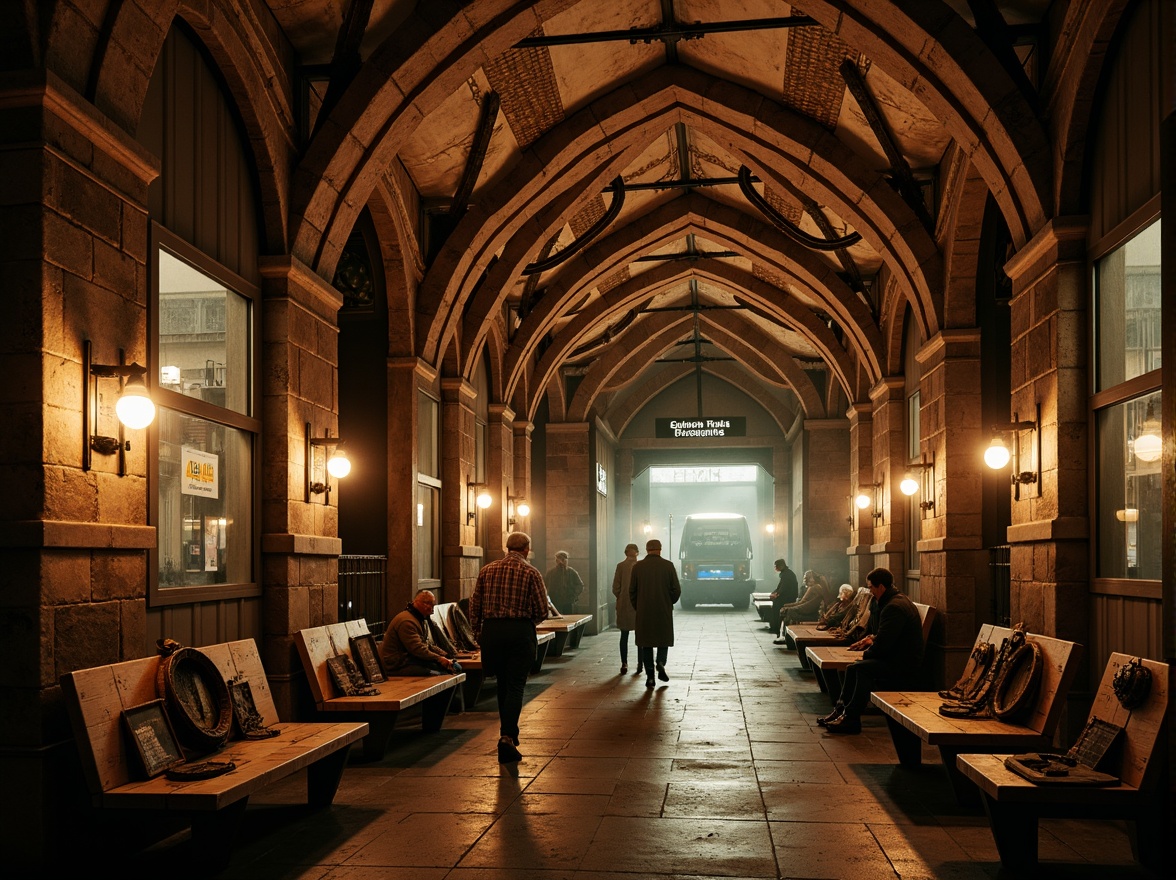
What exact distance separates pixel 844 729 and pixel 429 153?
257 inches

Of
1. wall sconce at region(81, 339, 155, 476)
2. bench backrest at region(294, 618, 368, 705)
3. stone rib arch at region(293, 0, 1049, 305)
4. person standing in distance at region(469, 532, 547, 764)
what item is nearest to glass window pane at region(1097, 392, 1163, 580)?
stone rib arch at region(293, 0, 1049, 305)

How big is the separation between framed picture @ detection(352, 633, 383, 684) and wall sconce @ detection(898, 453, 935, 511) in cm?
582

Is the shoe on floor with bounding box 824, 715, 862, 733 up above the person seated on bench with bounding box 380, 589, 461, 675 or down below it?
below

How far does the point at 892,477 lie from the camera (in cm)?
1406

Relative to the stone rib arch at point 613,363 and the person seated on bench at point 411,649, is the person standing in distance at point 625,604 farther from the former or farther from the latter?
the stone rib arch at point 613,363

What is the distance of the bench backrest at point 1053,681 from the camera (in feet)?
18.7

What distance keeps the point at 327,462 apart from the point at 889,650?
4401 mm

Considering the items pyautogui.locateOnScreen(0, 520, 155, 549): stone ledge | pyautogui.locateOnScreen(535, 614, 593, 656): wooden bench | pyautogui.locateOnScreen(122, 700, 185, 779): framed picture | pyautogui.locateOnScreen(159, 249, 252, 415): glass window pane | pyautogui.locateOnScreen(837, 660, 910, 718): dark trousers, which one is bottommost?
pyautogui.locateOnScreen(535, 614, 593, 656): wooden bench

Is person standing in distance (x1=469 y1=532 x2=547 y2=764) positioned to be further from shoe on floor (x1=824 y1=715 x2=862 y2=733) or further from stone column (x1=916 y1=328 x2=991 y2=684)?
stone column (x1=916 y1=328 x2=991 y2=684)

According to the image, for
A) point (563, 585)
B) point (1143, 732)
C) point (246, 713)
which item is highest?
point (1143, 732)

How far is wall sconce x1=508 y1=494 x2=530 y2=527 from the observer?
16875 millimetres

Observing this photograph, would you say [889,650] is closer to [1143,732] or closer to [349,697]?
[1143,732]

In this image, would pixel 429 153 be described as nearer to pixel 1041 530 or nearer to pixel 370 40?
pixel 370 40

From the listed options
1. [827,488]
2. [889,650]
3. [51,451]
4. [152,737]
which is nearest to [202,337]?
[51,451]
